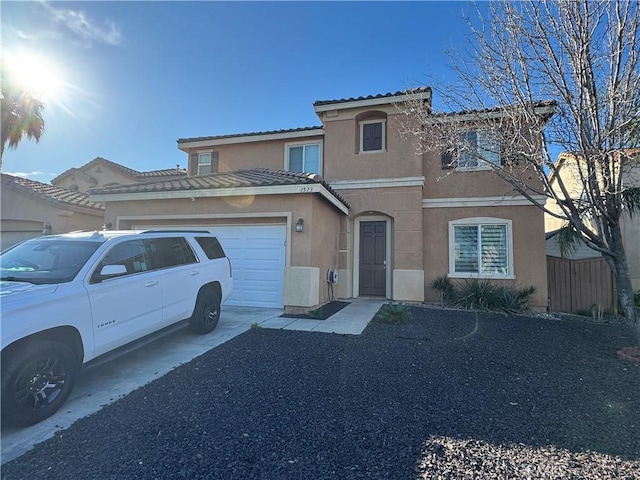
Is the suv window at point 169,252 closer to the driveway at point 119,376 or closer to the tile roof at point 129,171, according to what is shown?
the driveway at point 119,376

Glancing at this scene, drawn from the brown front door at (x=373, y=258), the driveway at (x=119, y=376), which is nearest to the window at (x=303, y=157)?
the brown front door at (x=373, y=258)

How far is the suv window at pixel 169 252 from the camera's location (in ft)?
18.5

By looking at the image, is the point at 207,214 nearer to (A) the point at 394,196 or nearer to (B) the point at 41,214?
(A) the point at 394,196

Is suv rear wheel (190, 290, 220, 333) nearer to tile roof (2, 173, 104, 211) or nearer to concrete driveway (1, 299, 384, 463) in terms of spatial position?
concrete driveway (1, 299, 384, 463)

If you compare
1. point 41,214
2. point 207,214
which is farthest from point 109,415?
Result: point 41,214

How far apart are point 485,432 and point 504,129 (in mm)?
6936

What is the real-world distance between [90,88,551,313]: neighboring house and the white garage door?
0.10 feet

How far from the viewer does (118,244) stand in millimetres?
5051

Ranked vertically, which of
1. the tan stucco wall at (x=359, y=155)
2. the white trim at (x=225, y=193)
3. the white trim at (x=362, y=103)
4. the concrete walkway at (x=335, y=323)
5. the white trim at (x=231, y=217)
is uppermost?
the white trim at (x=362, y=103)

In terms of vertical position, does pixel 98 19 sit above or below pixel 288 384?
above

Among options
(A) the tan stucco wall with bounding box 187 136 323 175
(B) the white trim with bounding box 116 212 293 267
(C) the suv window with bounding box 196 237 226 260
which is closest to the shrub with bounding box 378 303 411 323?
(B) the white trim with bounding box 116 212 293 267

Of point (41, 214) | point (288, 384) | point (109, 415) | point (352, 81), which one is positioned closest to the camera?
point (109, 415)

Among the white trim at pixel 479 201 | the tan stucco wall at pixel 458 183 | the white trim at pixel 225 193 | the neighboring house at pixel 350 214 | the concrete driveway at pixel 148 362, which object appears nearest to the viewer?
the concrete driveway at pixel 148 362

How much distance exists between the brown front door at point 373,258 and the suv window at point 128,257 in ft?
27.3
